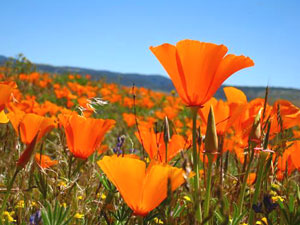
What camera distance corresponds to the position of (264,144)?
117 centimetres

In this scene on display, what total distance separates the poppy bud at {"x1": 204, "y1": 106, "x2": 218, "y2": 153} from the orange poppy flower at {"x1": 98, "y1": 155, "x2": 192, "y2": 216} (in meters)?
0.12

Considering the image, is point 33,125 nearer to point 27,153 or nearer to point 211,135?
point 27,153

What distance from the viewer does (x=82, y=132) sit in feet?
4.32

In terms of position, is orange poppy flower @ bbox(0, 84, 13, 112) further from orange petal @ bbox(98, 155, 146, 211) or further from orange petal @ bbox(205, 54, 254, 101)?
orange petal @ bbox(205, 54, 254, 101)

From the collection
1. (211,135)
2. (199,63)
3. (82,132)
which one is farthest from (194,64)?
(82,132)

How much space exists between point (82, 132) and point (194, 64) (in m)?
0.48

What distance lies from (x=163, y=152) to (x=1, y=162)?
1375 mm

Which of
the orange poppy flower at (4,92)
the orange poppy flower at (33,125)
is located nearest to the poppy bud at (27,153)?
the orange poppy flower at (4,92)

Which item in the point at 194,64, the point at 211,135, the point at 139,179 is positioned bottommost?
the point at 139,179

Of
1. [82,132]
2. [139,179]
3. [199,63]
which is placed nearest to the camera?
[139,179]

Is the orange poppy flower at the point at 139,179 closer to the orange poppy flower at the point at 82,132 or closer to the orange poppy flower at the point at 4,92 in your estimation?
the orange poppy flower at the point at 4,92

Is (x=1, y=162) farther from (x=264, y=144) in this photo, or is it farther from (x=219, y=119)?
(x=264, y=144)

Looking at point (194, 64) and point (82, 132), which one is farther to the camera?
point (82, 132)

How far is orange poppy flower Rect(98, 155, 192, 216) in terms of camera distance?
91 cm
